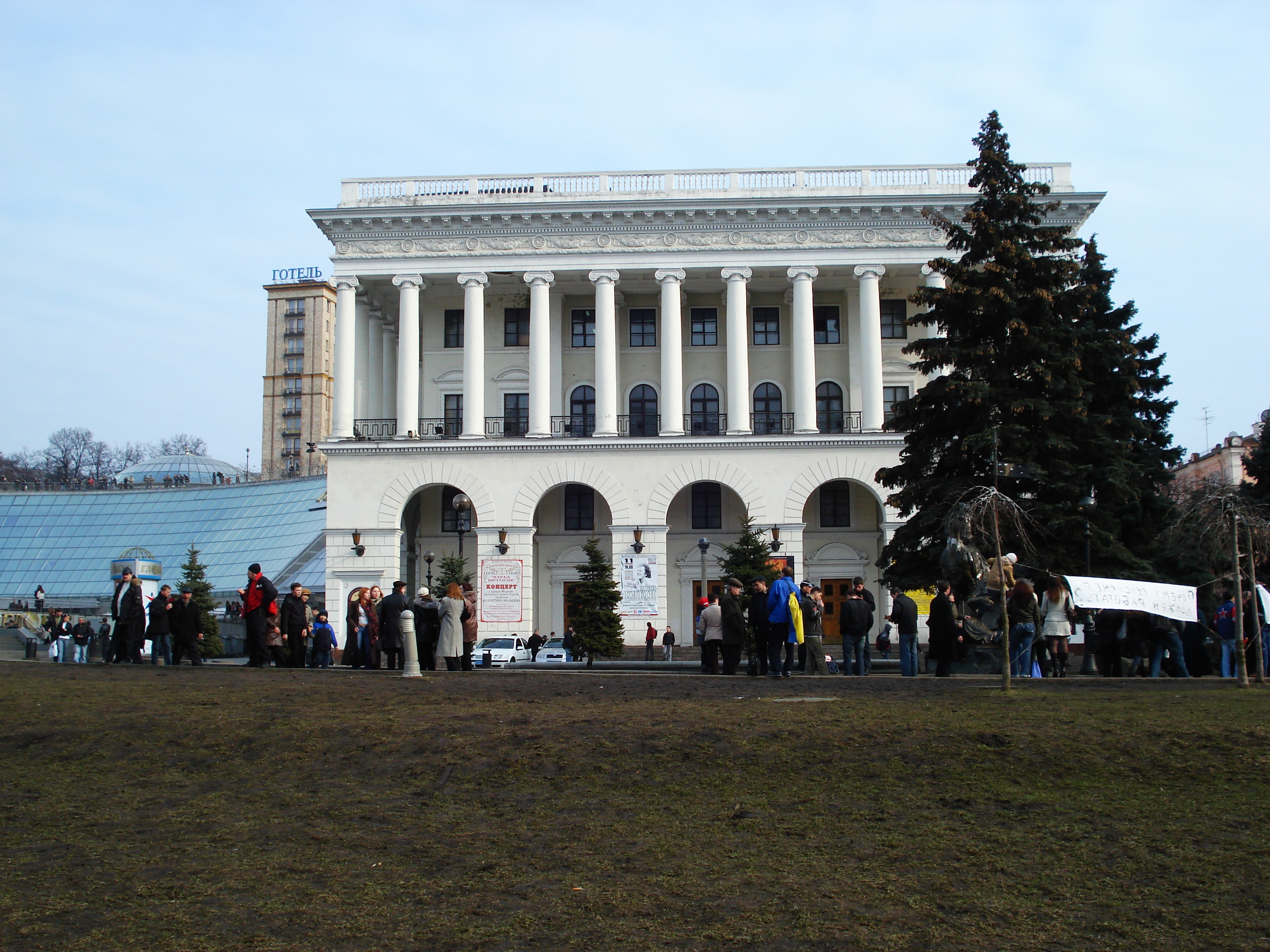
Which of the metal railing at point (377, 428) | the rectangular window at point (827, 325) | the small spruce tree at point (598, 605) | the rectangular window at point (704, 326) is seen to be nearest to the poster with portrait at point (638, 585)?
the small spruce tree at point (598, 605)

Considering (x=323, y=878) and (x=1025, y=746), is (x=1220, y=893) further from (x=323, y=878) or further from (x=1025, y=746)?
(x=323, y=878)

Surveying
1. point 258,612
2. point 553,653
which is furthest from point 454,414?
point 258,612

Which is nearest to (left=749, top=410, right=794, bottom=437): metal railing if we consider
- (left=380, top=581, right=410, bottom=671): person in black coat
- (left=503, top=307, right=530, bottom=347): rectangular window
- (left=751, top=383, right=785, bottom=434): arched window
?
(left=751, top=383, right=785, bottom=434): arched window

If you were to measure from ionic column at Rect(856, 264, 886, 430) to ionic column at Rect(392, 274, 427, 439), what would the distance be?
17.5 m

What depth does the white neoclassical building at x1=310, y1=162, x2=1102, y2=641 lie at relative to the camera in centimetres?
4366

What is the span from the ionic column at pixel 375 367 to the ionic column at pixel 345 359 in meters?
2.03

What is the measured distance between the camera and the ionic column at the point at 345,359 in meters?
44.9

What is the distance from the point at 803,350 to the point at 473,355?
1296 cm

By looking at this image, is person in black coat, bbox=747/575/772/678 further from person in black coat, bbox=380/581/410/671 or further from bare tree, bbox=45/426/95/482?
bare tree, bbox=45/426/95/482

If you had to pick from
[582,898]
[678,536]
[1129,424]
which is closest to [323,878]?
[582,898]

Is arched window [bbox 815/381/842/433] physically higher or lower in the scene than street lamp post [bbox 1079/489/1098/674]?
higher

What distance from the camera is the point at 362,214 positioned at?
44750 millimetres

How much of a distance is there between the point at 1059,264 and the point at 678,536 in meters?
23.9

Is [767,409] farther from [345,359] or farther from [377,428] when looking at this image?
[345,359]
